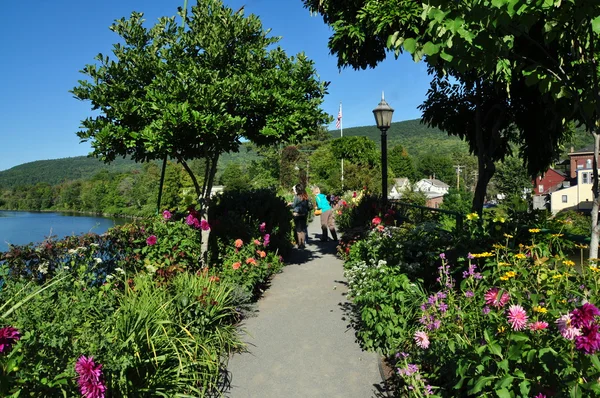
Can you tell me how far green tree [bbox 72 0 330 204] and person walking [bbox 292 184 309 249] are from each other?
3.65 metres

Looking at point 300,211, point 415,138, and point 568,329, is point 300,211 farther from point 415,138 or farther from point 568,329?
point 415,138

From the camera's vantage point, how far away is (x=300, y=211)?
10.0 meters

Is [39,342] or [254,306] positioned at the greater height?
[39,342]

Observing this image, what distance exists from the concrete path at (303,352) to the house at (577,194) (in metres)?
54.3

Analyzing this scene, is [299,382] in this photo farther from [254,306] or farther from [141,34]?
[141,34]

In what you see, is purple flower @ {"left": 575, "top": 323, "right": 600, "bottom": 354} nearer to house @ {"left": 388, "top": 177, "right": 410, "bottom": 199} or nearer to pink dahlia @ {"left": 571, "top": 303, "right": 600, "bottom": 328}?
pink dahlia @ {"left": 571, "top": 303, "right": 600, "bottom": 328}

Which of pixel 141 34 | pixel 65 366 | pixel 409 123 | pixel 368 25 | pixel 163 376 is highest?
pixel 409 123

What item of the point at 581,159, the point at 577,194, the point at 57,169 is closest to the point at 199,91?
the point at 577,194

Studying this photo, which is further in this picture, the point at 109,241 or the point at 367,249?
the point at 367,249

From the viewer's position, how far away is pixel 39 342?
2.29 m

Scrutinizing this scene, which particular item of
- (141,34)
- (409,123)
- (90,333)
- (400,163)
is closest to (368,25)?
(141,34)

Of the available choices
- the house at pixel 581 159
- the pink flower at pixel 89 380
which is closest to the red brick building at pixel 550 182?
the house at pixel 581 159

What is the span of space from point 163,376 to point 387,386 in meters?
1.85

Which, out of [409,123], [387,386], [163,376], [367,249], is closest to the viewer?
[163,376]
